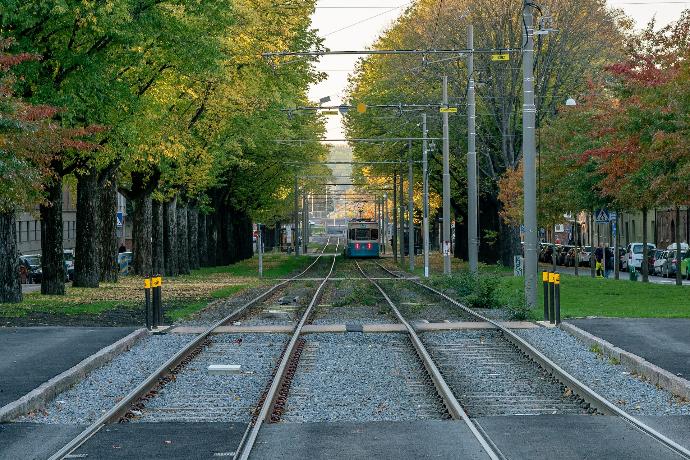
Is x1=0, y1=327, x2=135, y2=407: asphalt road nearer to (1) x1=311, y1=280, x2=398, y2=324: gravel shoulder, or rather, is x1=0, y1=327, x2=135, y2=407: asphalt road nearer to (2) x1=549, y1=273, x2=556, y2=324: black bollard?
(1) x1=311, y1=280, x2=398, y2=324: gravel shoulder

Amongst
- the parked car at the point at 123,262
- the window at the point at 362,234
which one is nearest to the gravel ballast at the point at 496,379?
the parked car at the point at 123,262

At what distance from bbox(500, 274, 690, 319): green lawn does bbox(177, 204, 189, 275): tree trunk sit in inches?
748

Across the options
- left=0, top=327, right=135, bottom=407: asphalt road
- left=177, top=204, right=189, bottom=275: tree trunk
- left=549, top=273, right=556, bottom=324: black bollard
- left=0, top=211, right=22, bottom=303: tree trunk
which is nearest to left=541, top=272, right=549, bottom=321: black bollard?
left=549, top=273, right=556, bottom=324: black bollard

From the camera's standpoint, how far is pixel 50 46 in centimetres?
3153

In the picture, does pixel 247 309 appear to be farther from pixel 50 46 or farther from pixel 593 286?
pixel 593 286

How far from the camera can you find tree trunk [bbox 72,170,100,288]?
137 ft

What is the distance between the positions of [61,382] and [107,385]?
2.62 ft

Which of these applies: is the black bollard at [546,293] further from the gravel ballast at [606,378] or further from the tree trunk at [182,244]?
the tree trunk at [182,244]

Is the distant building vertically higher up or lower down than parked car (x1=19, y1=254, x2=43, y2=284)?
higher up

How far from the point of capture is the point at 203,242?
75.9 meters

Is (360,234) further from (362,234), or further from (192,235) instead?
(192,235)

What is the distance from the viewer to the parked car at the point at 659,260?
202 ft

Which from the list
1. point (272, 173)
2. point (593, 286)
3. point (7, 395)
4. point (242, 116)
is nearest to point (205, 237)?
point (272, 173)

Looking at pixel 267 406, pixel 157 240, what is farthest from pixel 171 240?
pixel 267 406
